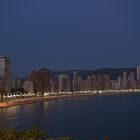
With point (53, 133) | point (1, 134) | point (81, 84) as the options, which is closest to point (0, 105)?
point (53, 133)

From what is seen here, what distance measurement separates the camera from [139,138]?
105 ft

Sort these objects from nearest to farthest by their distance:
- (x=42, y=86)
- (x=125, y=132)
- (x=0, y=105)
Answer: (x=125, y=132) → (x=0, y=105) → (x=42, y=86)

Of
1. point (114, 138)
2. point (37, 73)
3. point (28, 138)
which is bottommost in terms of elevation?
point (114, 138)

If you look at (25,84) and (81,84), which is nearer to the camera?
(25,84)

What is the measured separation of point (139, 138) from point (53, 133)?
7781 mm

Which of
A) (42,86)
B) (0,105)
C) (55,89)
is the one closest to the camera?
(0,105)

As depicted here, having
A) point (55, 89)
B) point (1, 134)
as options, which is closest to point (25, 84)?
point (55, 89)

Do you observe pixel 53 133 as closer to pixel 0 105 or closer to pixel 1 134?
pixel 1 134

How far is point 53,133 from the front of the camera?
35.7 meters

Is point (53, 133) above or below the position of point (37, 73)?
below

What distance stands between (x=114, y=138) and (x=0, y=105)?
51.0 m

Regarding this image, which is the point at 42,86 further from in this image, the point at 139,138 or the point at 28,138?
the point at 28,138

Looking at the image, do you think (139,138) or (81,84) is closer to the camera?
(139,138)

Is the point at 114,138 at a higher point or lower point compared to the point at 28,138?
lower
